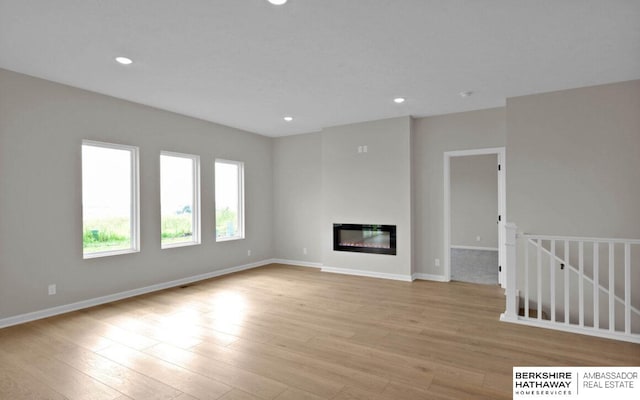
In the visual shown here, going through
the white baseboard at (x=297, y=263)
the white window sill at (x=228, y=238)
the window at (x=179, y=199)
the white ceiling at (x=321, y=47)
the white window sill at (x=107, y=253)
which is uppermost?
the white ceiling at (x=321, y=47)

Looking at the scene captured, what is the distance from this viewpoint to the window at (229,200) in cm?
627

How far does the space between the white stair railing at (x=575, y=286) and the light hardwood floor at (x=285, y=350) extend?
270 mm

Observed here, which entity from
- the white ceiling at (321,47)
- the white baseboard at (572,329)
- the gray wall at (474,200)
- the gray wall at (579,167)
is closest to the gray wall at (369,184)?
the white ceiling at (321,47)

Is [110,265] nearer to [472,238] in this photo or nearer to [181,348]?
[181,348]

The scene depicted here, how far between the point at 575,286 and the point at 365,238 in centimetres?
305

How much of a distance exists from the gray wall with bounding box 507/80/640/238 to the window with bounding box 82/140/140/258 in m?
5.42

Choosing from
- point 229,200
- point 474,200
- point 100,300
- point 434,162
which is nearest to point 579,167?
point 434,162

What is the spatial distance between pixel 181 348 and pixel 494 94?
4.81 m

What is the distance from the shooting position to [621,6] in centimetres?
246

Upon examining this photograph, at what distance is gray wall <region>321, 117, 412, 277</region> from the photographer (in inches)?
222

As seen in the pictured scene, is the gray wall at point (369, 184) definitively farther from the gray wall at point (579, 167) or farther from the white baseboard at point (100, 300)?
the white baseboard at point (100, 300)

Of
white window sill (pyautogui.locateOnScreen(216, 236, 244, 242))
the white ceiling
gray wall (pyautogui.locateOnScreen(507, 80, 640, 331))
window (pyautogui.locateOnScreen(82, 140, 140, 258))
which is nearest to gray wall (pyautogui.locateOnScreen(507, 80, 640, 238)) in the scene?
gray wall (pyautogui.locateOnScreen(507, 80, 640, 331))

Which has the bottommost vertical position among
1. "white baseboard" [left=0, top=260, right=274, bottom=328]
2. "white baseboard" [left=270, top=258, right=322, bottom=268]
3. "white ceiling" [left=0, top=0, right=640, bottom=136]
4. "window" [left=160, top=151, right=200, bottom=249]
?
"white baseboard" [left=270, top=258, right=322, bottom=268]

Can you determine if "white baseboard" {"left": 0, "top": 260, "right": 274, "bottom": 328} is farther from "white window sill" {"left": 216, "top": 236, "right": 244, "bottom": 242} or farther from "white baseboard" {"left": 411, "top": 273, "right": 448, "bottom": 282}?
"white baseboard" {"left": 411, "top": 273, "right": 448, "bottom": 282}
